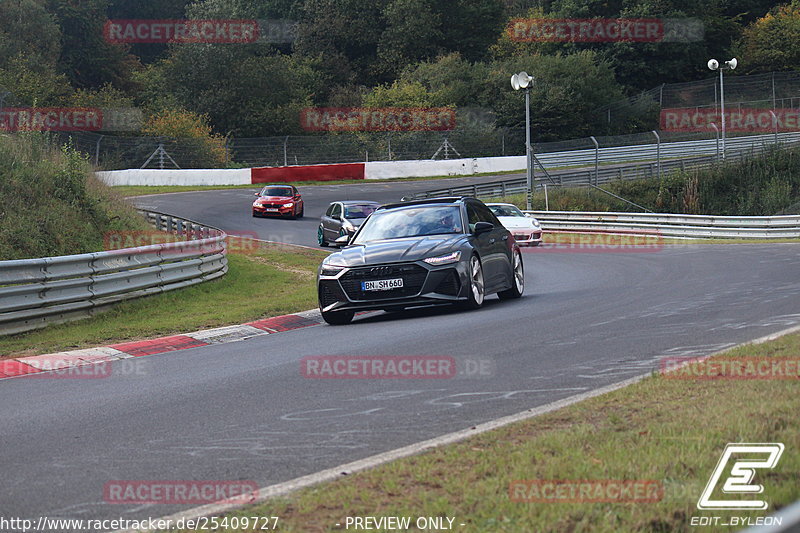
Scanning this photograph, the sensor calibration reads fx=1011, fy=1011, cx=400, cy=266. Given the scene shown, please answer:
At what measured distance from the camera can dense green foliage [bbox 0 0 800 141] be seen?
76.1 metres

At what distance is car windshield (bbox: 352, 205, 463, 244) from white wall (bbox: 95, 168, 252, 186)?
4151 cm

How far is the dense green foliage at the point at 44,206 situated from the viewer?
56.9 feet

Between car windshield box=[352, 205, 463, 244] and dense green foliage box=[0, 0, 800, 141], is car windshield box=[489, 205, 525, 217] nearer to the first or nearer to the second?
car windshield box=[352, 205, 463, 244]

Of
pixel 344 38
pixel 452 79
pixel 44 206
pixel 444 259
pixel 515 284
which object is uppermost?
pixel 344 38

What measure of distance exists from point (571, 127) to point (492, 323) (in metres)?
66.1

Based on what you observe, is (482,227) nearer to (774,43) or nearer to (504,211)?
(504,211)

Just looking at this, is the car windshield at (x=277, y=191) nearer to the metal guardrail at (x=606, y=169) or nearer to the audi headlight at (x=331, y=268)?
the metal guardrail at (x=606, y=169)

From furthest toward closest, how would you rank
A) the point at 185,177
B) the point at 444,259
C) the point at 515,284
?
the point at 185,177 → the point at 515,284 → the point at 444,259

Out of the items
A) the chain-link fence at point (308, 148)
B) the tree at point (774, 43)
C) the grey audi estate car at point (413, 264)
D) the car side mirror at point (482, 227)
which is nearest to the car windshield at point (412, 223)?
the grey audi estate car at point (413, 264)

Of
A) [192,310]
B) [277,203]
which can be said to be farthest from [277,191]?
[192,310]

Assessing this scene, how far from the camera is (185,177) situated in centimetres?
5534

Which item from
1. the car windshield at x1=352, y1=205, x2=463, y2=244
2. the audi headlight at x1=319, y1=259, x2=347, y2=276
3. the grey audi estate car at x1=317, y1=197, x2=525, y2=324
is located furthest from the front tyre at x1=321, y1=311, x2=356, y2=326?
the car windshield at x1=352, y1=205, x2=463, y2=244

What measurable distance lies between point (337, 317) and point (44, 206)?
25.5 ft

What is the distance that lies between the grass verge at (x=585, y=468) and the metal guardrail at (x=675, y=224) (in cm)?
2612
